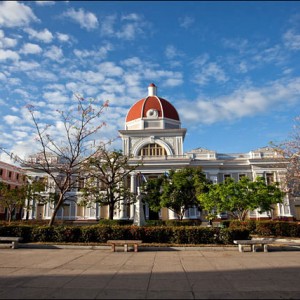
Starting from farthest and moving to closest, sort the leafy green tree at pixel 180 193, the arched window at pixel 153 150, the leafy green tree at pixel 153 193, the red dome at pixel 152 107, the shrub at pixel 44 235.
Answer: the red dome at pixel 152 107 < the arched window at pixel 153 150 < the leafy green tree at pixel 153 193 < the leafy green tree at pixel 180 193 < the shrub at pixel 44 235

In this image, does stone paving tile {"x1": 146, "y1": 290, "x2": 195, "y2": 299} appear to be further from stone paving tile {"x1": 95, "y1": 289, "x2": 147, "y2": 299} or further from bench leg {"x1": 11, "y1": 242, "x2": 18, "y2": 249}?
bench leg {"x1": 11, "y1": 242, "x2": 18, "y2": 249}

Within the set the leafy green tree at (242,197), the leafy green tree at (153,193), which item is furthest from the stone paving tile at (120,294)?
the leafy green tree at (153,193)

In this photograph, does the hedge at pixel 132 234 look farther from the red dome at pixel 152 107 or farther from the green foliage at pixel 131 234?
the red dome at pixel 152 107

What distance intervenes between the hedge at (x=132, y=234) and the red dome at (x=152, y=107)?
2995 cm

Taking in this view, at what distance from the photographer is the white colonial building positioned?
39031 mm

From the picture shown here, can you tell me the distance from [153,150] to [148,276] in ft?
114

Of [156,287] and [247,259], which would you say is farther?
[247,259]

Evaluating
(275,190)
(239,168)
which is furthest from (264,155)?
(275,190)

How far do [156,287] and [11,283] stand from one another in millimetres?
3407

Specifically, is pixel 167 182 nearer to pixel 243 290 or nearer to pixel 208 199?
pixel 208 199

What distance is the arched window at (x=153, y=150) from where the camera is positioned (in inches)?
1665

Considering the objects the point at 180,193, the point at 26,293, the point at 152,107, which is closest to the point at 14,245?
the point at 26,293

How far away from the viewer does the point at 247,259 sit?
423 inches

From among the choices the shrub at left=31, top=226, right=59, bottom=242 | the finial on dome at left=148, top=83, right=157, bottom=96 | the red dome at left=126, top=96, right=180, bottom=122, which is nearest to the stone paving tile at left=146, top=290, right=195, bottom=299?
the shrub at left=31, top=226, right=59, bottom=242
